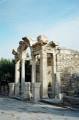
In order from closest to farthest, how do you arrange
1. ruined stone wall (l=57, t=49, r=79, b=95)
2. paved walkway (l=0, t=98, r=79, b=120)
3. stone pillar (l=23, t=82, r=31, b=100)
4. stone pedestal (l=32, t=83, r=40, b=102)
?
paved walkway (l=0, t=98, r=79, b=120) < stone pedestal (l=32, t=83, r=40, b=102) < stone pillar (l=23, t=82, r=31, b=100) < ruined stone wall (l=57, t=49, r=79, b=95)

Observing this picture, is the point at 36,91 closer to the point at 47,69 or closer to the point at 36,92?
the point at 36,92

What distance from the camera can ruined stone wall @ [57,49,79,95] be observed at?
22.4m

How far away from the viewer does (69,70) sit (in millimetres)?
22953

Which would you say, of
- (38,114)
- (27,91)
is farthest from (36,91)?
(38,114)

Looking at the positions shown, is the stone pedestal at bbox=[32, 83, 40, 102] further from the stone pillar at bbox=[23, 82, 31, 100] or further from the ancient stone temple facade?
the stone pillar at bbox=[23, 82, 31, 100]

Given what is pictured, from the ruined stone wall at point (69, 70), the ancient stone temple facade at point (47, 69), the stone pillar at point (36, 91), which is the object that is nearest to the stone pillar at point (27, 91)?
the ancient stone temple facade at point (47, 69)

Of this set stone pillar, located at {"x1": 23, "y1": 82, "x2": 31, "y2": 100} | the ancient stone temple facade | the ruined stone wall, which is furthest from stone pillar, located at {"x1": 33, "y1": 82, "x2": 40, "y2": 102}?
the ruined stone wall

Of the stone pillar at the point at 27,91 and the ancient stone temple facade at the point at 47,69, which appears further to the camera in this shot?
the stone pillar at the point at 27,91

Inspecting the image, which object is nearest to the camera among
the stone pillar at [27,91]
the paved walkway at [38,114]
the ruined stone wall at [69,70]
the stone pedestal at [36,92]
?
the paved walkway at [38,114]

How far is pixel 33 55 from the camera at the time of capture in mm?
20984

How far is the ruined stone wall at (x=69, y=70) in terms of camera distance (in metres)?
22.4

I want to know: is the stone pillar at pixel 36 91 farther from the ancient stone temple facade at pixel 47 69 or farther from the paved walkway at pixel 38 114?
the paved walkway at pixel 38 114

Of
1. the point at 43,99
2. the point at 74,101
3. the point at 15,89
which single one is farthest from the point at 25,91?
the point at 74,101

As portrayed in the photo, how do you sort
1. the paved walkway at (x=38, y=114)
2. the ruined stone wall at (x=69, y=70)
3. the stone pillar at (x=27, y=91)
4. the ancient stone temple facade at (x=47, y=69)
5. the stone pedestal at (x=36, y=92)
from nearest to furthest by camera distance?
the paved walkway at (x=38, y=114) < the stone pedestal at (x=36, y=92) < the ancient stone temple facade at (x=47, y=69) < the stone pillar at (x=27, y=91) < the ruined stone wall at (x=69, y=70)
